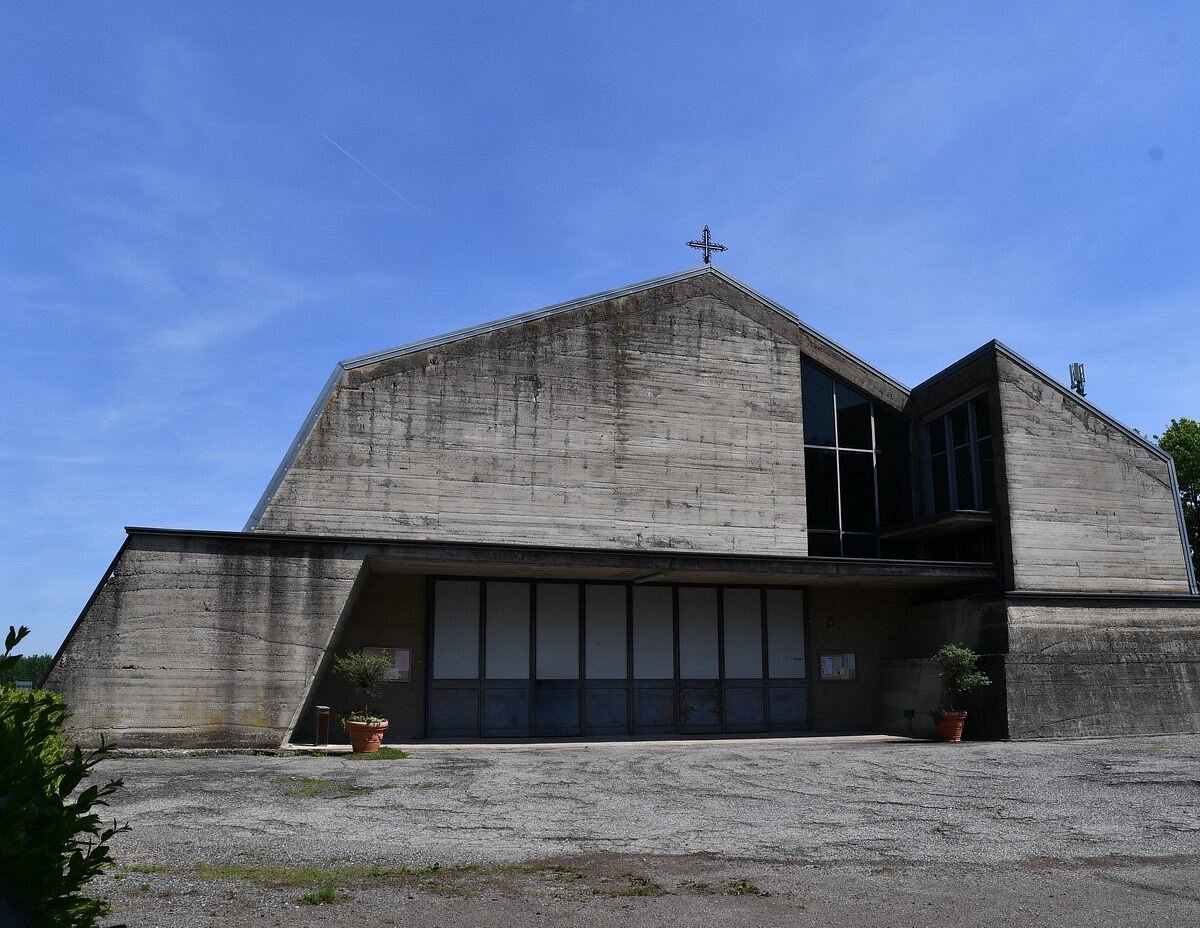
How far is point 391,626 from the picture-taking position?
64.3 feet

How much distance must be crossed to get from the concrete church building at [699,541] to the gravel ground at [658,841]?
4.25 meters

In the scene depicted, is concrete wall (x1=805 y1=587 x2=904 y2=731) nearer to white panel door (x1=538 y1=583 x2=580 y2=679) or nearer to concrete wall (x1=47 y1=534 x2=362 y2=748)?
white panel door (x1=538 y1=583 x2=580 y2=679)

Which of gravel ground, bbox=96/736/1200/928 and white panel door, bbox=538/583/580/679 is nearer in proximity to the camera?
gravel ground, bbox=96/736/1200/928

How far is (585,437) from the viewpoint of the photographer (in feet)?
66.9

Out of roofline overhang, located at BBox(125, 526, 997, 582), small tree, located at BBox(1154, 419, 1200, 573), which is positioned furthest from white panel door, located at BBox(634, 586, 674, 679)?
small tree, located at BBox(1154, 419, 1200, 573)

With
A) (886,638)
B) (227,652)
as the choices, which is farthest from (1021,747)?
(227,652)

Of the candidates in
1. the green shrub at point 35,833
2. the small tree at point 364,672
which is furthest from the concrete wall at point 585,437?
→ the green shrub at point 35,833

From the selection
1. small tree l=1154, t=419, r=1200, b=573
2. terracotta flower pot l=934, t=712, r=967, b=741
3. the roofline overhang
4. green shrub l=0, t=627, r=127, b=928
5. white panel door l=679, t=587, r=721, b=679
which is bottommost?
terracotta flower pot l=934, t=712, r=967, b=741

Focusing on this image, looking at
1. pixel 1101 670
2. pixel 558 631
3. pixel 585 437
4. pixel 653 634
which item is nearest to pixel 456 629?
pixel 558 631

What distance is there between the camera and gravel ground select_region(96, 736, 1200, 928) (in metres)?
6.62

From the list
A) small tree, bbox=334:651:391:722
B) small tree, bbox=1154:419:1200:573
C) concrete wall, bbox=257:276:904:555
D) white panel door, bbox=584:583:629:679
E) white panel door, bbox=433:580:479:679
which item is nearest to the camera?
small tree, bbox=334:651:391:722

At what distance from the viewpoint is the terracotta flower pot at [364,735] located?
16.3m

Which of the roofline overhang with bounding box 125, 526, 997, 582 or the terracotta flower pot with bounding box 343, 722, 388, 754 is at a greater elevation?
the roofline overhang with bounding box 125, 526, 997, 582

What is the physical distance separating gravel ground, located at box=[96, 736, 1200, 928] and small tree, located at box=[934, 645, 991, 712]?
12.0 feet
